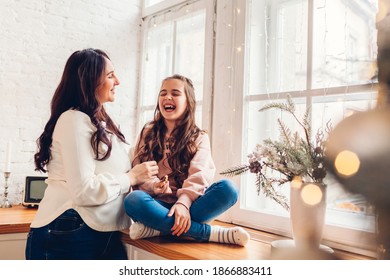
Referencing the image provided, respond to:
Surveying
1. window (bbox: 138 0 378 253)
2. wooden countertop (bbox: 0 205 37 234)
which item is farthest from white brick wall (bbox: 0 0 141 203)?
window (bbox: 138 0 378 253)

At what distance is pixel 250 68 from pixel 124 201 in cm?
76

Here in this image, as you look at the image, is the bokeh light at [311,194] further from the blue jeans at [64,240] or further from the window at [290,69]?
the blue jeans at [64,240]

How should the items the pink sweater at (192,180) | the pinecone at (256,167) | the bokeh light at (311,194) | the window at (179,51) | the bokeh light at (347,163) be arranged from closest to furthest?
the bokeh light at (347,163), the bokeh light at (311,194), the pinecone at (256,167), the pink sweater at (192,180), the window at (179,51)

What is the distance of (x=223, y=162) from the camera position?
4.90ft

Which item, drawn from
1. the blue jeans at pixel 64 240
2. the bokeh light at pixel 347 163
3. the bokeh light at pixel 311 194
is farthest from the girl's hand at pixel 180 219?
the bokeh light at pixel 347 163

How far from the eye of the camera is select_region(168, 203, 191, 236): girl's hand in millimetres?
1014

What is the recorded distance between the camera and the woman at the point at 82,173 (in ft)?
3.10

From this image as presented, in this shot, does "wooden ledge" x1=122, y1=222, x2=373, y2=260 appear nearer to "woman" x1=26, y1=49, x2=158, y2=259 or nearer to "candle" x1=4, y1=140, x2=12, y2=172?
"woman" x1=26, y1=49, x2=158, y2=259

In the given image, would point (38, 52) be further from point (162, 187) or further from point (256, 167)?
point (256, 167)

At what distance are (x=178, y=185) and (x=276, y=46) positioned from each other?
0.66m

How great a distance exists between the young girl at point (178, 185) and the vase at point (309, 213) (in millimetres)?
200

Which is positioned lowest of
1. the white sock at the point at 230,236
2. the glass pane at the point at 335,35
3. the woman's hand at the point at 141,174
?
the white sock at the point at 230,236

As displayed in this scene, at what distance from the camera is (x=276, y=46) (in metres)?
1.34

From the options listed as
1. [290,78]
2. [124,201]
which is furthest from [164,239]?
[290,78]
